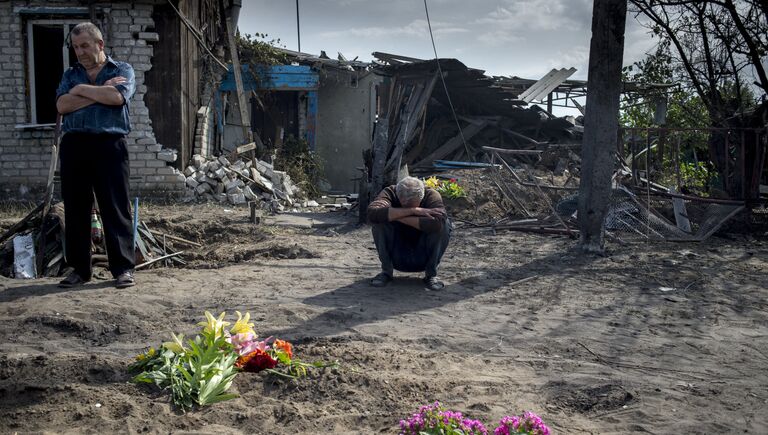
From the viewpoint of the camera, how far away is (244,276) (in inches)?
246

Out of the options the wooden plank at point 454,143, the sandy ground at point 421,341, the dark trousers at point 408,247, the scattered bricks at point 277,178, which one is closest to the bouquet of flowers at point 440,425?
the sandy ground at point 421,341

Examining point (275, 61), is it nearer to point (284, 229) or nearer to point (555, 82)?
point (284, 229)

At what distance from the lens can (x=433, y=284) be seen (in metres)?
5.93

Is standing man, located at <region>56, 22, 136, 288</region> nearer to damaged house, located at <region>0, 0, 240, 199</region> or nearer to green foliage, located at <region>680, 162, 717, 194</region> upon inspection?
damaged house, located at <region>0, 0, 240, 199</region>

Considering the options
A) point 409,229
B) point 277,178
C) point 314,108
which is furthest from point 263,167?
point 409,229

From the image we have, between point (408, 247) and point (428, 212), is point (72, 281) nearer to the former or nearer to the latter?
point (408, 247)

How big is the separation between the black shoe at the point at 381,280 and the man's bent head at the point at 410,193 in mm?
803

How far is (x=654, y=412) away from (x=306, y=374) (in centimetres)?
188

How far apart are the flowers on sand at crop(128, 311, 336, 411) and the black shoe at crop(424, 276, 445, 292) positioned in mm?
2395

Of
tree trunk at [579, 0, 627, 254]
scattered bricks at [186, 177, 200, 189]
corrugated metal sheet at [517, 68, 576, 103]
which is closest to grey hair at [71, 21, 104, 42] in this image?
tree trunk at [579, 0, 627, 254]

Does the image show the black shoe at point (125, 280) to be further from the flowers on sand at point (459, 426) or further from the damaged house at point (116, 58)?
the damaged house at point (116, 58)

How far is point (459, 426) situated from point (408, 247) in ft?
10.7

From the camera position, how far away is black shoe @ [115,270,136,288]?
535 cm

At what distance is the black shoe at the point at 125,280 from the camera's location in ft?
17.5
